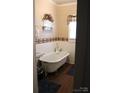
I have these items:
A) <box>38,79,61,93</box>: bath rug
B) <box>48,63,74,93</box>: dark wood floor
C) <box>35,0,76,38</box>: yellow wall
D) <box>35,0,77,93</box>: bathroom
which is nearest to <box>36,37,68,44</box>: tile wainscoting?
<box>35,0,77,93</box>: bathroom

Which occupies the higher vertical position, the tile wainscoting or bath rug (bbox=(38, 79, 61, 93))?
the tile wainscoting

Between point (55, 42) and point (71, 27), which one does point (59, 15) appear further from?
point (55, 42)

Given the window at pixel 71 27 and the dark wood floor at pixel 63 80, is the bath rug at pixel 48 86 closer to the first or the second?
the dark wood floor at pixel 63 80

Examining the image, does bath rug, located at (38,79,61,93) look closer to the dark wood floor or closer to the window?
the dark wood floor

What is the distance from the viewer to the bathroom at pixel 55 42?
2.93m

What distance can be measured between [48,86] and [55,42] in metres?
2.17

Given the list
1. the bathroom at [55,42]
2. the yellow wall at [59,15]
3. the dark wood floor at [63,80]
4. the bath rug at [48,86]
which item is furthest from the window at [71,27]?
the bath rug at [48,86]

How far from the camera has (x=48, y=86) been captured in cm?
260

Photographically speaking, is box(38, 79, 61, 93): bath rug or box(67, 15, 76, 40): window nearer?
box(38, 79, 61, 93): bath rug

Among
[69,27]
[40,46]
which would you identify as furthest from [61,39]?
[40,46]

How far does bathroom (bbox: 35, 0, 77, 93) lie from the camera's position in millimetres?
2928
